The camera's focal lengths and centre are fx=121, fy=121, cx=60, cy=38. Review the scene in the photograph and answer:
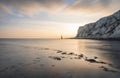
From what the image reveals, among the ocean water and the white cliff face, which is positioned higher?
the white cliff face

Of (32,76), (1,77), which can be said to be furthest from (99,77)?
(1,77)

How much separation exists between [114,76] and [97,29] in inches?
5673

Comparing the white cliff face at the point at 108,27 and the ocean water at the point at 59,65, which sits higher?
the white cliff face at the point at 108,27

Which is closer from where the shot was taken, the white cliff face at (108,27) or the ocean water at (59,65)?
the ocean water at (59,65)

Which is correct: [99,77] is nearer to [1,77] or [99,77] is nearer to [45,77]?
[45,77]

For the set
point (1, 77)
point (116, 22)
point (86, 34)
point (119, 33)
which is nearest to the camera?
point (1, 77)

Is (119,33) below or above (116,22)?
below

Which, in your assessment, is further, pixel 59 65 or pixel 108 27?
pixel 108 27

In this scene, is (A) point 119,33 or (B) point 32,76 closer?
(B) point 32,76

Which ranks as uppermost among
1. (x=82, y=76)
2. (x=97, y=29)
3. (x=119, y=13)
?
(x=119, y=13)

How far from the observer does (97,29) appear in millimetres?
148375

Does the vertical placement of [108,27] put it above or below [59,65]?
above

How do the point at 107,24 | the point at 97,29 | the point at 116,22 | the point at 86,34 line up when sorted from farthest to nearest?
the point at 86,34, the point at 97,29, the point at 107,24, the point at 116,22

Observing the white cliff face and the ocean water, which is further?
the white cliff face
